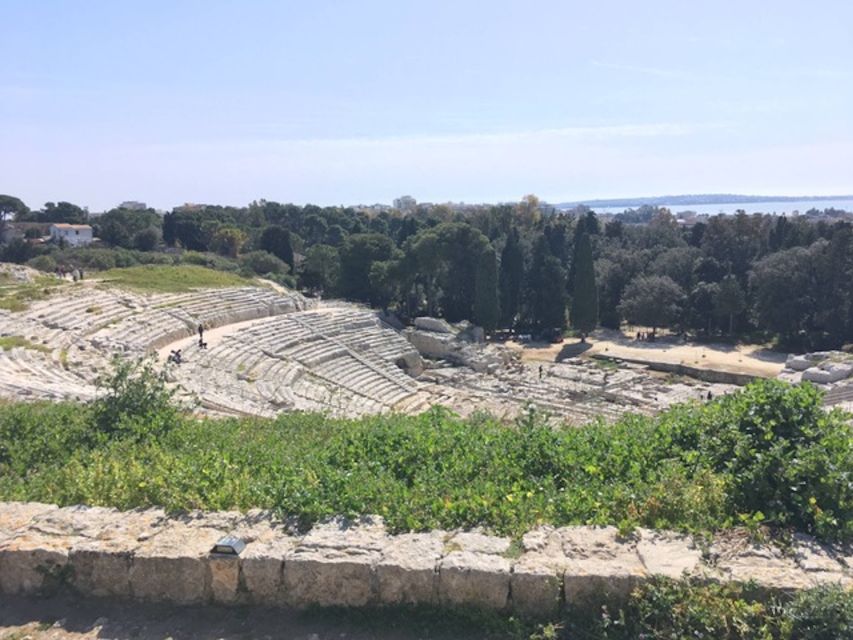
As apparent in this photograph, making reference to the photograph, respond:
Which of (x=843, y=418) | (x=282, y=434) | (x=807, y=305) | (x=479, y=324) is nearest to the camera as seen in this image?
(x=843, y=418)

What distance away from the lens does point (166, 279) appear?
3022 cm

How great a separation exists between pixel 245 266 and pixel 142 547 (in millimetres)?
40740

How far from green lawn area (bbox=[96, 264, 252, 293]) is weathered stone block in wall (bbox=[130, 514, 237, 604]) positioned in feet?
82.6

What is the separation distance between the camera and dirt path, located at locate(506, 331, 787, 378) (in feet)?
102

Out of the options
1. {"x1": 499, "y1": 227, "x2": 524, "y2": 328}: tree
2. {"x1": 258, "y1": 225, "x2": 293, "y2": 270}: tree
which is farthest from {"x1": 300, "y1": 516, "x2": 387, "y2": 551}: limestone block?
{"x1": 258, "y1": 225, "x2": 293, "y2": 270}: tree

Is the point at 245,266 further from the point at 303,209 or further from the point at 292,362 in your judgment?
the point at 303,209

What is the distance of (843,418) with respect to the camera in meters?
5.36

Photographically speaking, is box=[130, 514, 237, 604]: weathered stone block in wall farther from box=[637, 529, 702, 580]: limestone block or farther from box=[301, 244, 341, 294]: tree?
box=[301, 244, 341, 294]: tree

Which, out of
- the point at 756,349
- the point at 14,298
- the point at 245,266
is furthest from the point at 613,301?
the point at 14,298

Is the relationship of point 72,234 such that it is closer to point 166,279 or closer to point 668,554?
point 166,279

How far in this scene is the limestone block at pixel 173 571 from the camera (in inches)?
181

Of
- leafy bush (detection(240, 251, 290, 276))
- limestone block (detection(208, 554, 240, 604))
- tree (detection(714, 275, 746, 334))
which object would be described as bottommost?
tree (detection(714, 275, 746, 334))

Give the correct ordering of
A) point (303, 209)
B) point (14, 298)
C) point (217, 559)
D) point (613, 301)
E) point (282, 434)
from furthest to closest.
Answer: point (303, 209) → point (613, 301) → point (14, 298) → point (282, 434) → point (217, 559)

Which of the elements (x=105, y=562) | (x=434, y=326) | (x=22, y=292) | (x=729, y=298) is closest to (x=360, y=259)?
(x=434, y=326)
